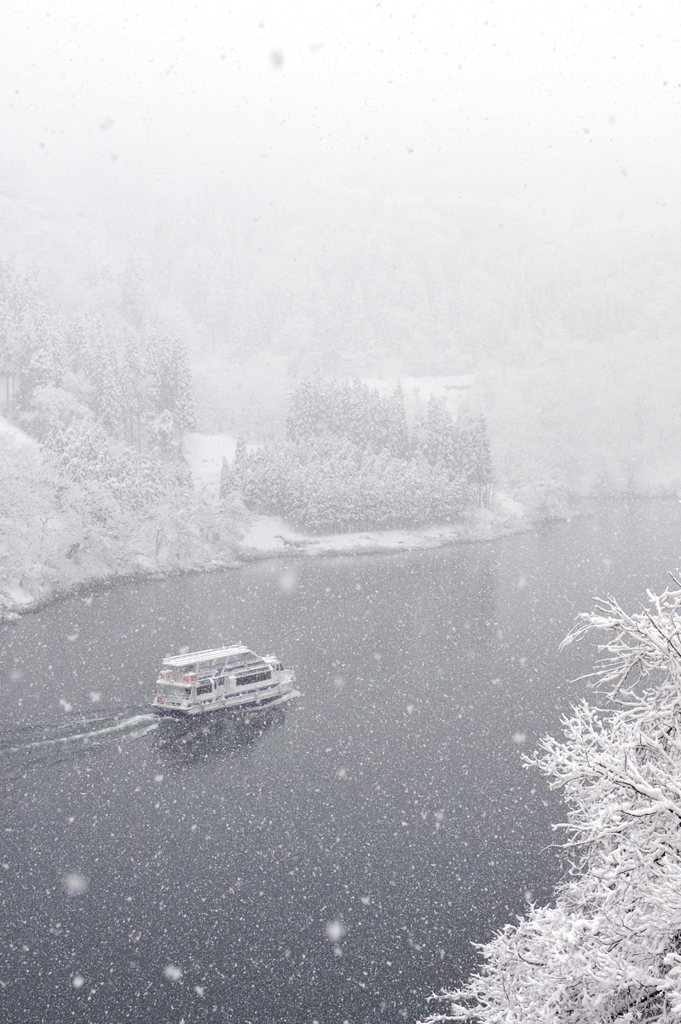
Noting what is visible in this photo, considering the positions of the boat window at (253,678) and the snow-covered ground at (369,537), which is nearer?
the boat window at (253,678)

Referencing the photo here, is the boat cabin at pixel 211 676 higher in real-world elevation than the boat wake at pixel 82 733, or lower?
higher

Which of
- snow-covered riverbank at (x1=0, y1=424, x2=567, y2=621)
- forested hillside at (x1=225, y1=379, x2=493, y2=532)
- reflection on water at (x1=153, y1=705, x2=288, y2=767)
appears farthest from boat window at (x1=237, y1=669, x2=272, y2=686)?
forested hillside at (x1=225, y1=379, x2=493, y2=532)

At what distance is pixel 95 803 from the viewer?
24891 mm

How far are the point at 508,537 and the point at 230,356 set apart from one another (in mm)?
110571

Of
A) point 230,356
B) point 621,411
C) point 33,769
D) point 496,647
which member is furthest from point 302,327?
point 33,769

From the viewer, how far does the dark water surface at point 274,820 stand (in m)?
17.4

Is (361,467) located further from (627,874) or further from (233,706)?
(627,874)

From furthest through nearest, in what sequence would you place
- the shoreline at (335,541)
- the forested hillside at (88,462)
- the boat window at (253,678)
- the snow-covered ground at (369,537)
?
the snow-covered ground at (369,537), the shoreline at (335,541), the forested hillside at (88,462), the boat window at (253,678)

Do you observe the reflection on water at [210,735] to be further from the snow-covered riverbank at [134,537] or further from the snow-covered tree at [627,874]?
the snow-covered tree at [627,874]

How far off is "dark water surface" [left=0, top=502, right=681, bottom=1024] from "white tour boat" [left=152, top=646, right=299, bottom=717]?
1046 mm

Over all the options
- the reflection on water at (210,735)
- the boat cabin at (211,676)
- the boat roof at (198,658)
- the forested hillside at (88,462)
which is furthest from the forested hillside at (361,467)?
the reflection on water at (210,735)

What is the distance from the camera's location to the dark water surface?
1742 centimetres

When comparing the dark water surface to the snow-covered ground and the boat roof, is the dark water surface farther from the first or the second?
the snow-covered ground

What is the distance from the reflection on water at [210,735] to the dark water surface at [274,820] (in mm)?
138
